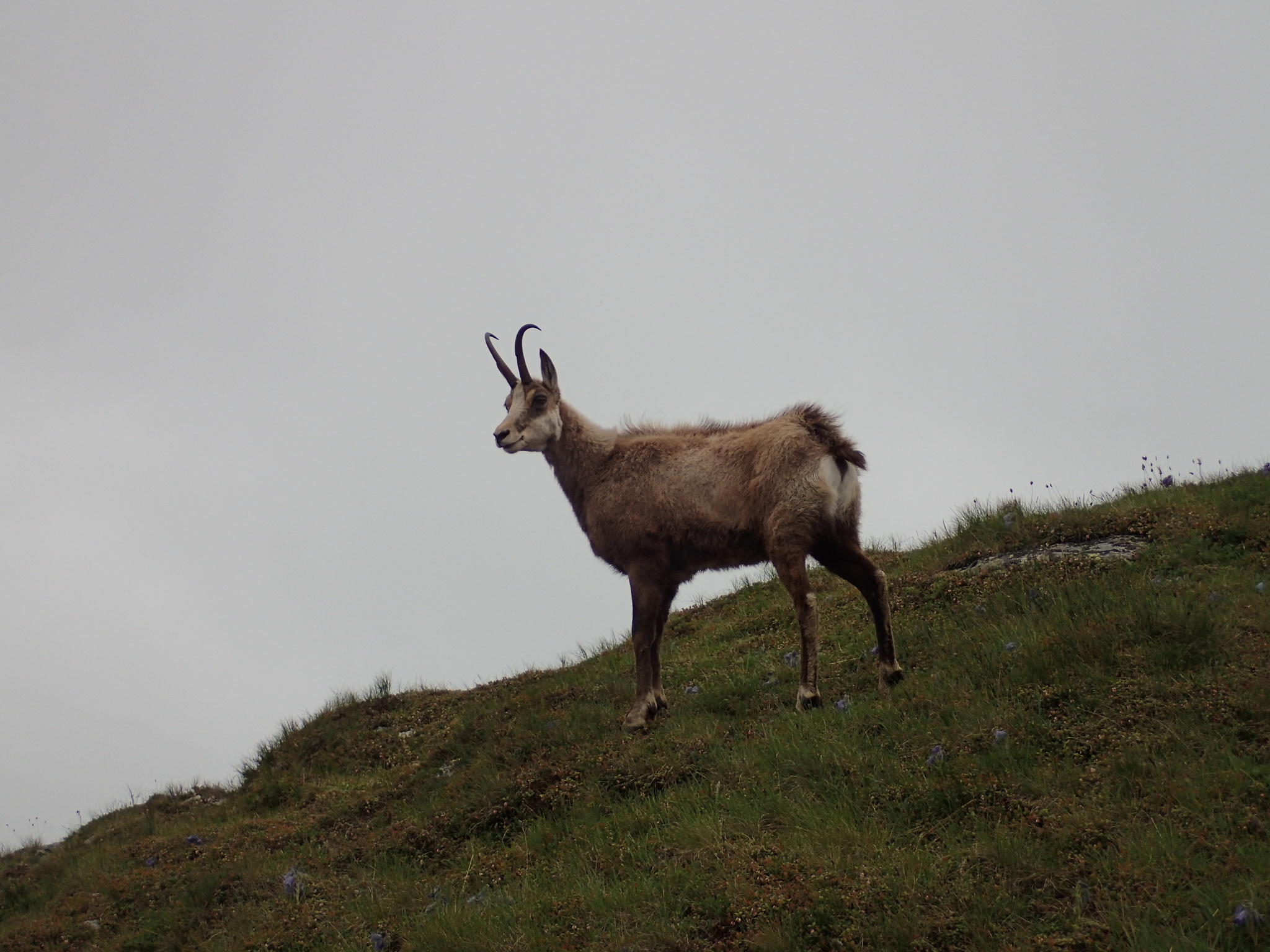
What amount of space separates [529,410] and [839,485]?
3.29 m

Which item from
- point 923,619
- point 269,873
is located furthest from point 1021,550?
point 269,873

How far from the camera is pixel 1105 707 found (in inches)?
249

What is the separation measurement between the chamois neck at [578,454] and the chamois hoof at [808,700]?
2961 mm

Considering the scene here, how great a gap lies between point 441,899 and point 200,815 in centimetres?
547

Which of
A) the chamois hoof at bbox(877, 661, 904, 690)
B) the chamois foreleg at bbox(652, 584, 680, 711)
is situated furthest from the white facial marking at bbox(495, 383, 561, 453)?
the chamois hoof at bbox(877, 661, 904, 690)

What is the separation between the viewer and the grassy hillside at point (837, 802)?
5062 millimetres

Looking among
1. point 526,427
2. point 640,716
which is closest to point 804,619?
point 640,716

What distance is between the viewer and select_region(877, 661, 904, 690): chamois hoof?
8.07 meters

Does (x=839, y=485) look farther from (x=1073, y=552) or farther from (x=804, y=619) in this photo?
(x=1073, y=552)

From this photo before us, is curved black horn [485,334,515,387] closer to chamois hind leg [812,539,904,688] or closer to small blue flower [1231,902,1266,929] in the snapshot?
chamois hind leg [812,539,904,688]

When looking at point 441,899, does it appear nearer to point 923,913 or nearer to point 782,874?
point 782,874

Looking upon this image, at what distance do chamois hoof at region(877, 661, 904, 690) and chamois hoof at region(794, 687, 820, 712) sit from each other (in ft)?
1.57

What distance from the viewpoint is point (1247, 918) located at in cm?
420

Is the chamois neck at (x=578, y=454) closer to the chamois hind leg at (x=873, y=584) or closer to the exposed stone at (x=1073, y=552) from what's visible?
the chamois hind leg at (x=873, y=584)
